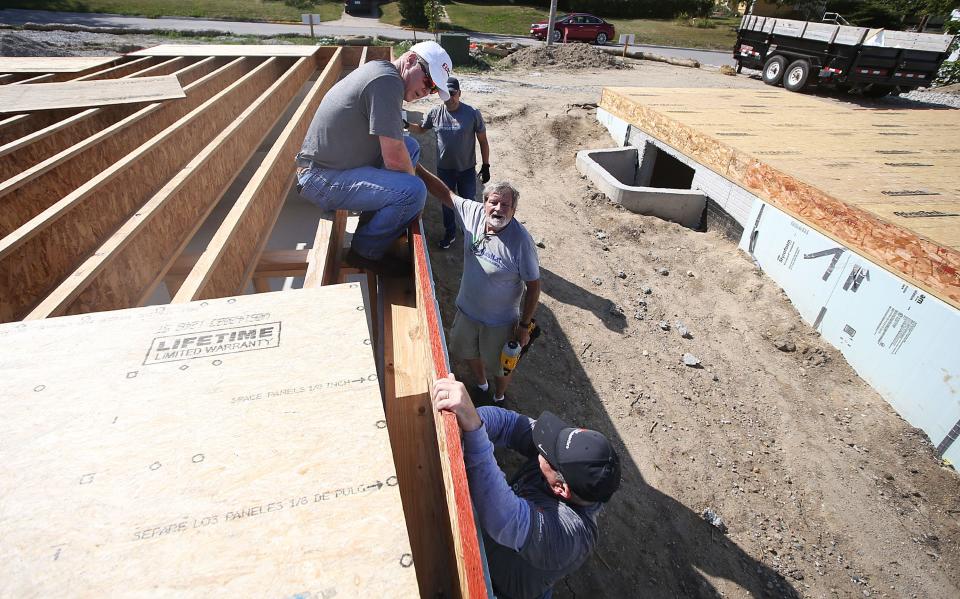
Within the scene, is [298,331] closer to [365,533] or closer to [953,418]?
[365,533]

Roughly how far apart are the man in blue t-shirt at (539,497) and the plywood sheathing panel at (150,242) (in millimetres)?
1865

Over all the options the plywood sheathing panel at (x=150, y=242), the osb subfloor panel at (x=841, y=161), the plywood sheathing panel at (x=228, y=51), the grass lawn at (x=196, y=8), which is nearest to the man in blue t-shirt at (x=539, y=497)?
the plywood sheathing panel at (x=150, y=242)

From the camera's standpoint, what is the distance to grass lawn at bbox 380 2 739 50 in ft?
99.8

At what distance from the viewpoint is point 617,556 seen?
373cm

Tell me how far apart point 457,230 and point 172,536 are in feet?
21.6

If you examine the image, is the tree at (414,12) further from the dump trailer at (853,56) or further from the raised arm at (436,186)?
the raised arm at (436,186)

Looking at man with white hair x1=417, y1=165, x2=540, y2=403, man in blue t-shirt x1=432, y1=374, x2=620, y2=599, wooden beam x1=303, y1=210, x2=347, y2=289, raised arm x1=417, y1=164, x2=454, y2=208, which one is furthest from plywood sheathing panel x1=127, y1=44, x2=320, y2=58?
man in blue t-shirt x1=432, y1=374, x2=620, y2=599

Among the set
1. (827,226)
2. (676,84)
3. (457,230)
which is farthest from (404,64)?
(676,84)

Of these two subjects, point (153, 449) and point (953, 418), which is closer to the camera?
point (153, 449)

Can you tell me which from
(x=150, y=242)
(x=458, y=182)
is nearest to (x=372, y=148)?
(x=150, y=242)

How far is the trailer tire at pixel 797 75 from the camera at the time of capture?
13895mm

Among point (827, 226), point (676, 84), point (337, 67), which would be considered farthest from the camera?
point (676, 84)

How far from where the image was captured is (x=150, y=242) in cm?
290

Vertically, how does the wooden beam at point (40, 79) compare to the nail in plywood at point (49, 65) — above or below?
Result: below
